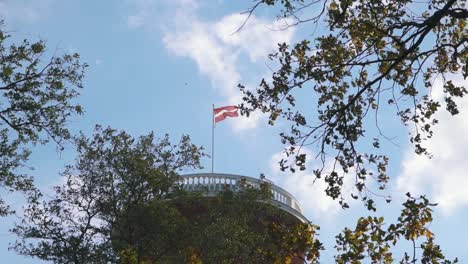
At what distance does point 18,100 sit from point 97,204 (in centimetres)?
731

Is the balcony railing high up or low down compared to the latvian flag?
down

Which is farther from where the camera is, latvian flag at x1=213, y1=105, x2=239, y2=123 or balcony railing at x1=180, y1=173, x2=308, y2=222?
latvian flag at x1=213, y1=105, x2=239, y2=123

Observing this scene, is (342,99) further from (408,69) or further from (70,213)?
(70,213)

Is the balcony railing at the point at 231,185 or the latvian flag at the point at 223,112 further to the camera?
the latvian flag at the point at 223,112

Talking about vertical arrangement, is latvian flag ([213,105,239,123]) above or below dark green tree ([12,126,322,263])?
above

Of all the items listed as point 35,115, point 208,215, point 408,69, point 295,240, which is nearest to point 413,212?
point 295,240

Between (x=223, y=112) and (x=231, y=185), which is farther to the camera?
(x=223, y=112)

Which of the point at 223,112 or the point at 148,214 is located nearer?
the point at 148,214

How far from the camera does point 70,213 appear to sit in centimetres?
2377

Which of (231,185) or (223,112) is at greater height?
(223,112)

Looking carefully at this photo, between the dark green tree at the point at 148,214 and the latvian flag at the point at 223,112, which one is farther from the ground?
the latvian flag at the point at 223,112

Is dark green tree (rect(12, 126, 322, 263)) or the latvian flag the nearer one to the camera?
dark green tree (rect(12, 126, 322, 263))

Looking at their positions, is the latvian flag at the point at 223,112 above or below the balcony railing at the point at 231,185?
above

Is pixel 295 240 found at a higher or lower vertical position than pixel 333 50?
lower
